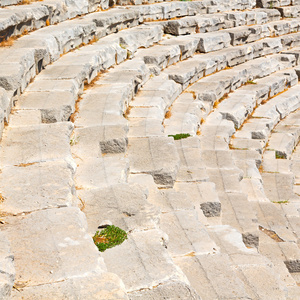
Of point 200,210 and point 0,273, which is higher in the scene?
point 0,273

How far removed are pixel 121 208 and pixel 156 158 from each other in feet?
6.61

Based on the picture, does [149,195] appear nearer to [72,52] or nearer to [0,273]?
[0,273]

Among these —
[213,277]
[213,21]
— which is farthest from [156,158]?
[213,21]

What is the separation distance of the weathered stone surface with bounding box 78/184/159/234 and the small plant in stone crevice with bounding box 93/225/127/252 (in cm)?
14

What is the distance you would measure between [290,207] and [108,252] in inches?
203

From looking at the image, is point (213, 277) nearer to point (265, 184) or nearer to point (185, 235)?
point (185, 235)

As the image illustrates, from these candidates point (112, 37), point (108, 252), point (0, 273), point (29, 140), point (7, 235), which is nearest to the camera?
point (0, 273)

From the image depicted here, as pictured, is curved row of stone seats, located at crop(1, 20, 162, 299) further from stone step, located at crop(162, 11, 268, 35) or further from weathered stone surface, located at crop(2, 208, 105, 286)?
stone step, located at crop(162, 11, 268, 35)

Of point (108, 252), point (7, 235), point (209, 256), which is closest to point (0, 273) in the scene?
point (7, 235)

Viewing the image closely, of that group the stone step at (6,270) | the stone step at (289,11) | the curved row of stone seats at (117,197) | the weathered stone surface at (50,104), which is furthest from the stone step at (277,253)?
the stone step at (289,11)

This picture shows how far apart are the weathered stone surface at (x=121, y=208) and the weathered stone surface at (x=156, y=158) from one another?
4.09 feet

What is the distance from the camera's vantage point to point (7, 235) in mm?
3988

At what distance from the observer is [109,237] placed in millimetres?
4465

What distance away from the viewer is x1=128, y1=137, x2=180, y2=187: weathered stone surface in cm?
664
